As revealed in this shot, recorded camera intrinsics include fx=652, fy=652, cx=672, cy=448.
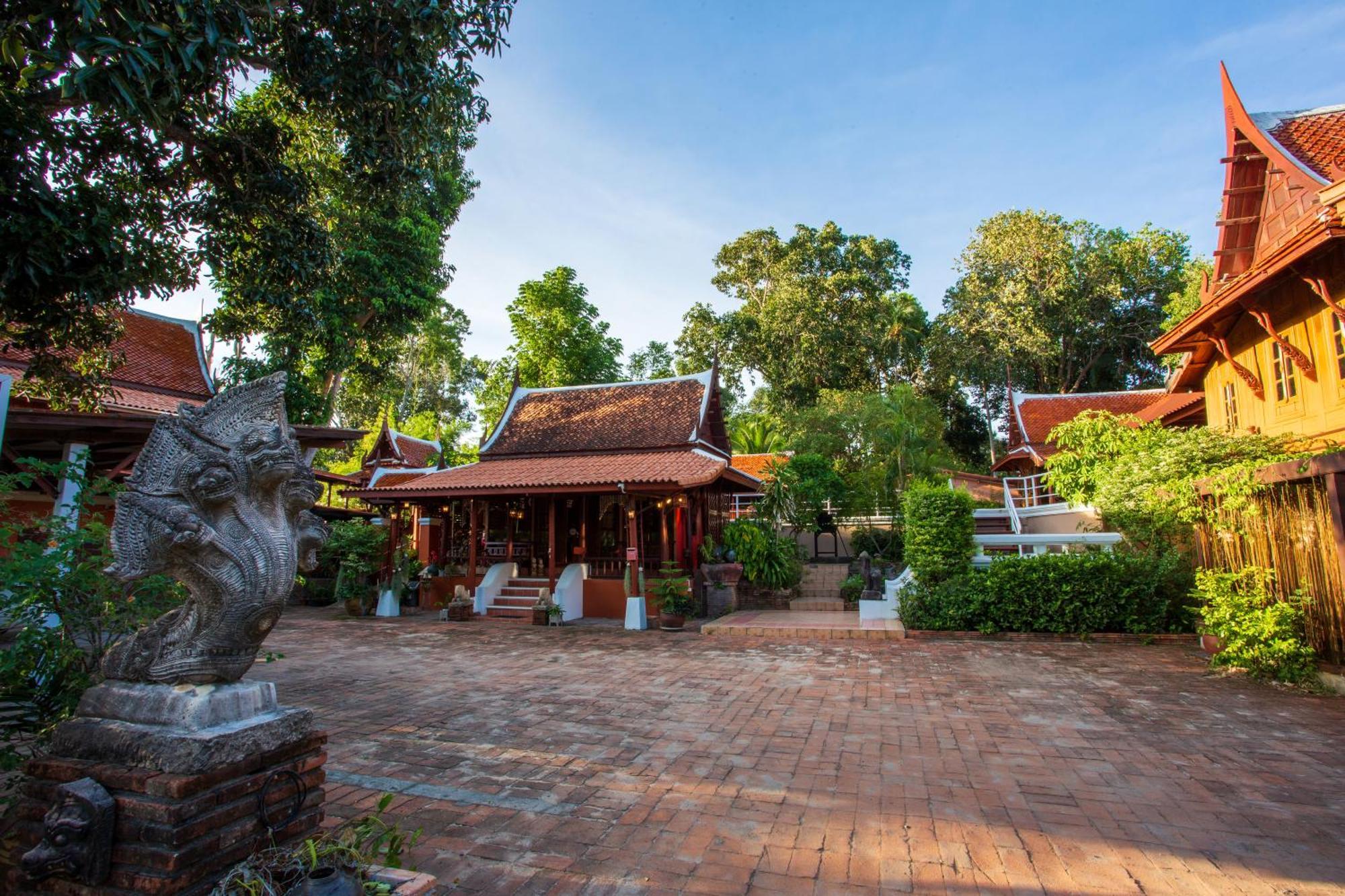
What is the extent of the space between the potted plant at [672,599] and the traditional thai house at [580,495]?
647mm

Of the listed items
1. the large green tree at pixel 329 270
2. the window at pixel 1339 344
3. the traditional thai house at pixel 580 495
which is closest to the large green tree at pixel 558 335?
the large green tree at pixel 329 270

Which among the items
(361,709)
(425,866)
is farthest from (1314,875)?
(361,709)

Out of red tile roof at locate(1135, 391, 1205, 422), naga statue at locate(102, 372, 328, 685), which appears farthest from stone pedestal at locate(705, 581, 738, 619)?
naga statue at locate(102, 372, 328, 685)

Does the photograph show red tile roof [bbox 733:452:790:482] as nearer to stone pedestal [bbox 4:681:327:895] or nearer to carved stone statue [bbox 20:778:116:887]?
stone pedestal [bbox 4:681:327:895]

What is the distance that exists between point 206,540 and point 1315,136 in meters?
13.2

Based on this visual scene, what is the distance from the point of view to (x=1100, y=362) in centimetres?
2911

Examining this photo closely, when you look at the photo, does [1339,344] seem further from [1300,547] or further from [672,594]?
[672,594]

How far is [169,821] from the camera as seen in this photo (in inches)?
81.5

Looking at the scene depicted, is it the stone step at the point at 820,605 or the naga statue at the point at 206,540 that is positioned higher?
the naga statue at the point at 206,540

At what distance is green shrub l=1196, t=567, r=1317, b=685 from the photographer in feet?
20.2

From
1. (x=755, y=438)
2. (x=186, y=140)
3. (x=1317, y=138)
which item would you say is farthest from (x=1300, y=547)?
(x=755, y=438)

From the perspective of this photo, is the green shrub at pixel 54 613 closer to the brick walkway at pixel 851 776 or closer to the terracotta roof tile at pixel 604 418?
the brick walkway at pixel 851 776

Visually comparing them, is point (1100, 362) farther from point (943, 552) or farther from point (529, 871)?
point (529, 871)

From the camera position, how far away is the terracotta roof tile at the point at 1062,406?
21.0m
